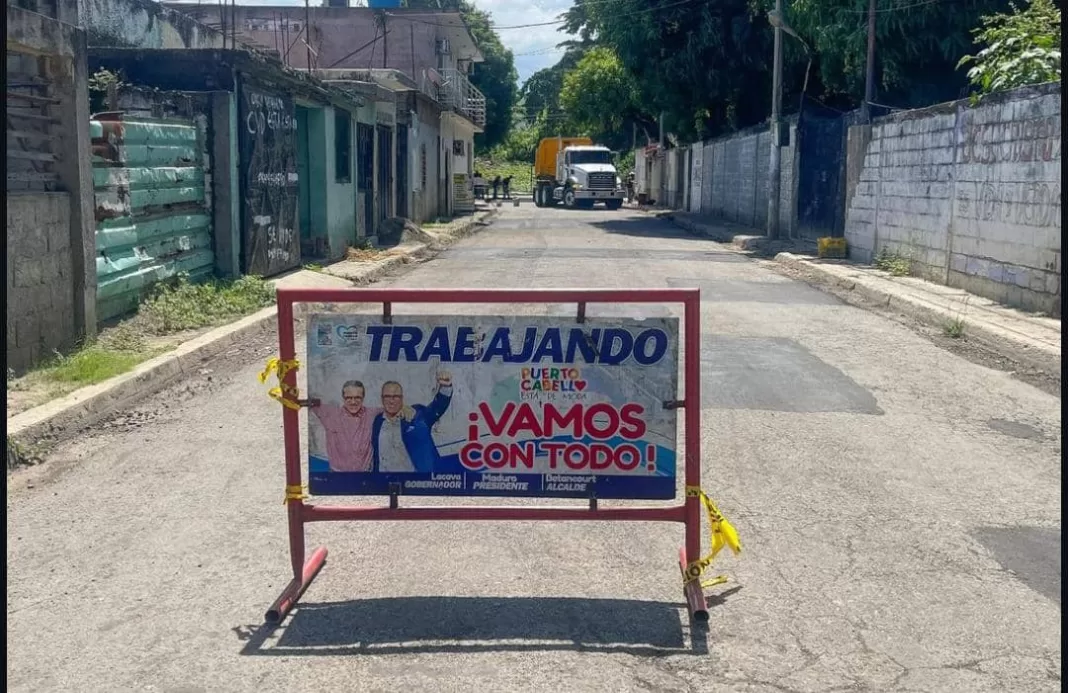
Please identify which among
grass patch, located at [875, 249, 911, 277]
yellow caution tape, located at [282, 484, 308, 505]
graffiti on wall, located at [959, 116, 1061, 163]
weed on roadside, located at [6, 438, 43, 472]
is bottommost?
weed on roadside, located at [6, 438, 43, 472]

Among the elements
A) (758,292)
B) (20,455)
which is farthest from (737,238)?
(20,455)

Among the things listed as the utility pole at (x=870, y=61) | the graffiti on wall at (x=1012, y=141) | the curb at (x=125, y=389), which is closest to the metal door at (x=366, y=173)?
the utility pole at (x=870, y=61)

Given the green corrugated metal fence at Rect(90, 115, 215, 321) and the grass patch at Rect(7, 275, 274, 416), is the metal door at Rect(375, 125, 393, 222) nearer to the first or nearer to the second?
the grass patch at Rect(7, 275, 274, 416)

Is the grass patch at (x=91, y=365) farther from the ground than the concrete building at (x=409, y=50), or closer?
closer

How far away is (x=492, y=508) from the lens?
4500 mm

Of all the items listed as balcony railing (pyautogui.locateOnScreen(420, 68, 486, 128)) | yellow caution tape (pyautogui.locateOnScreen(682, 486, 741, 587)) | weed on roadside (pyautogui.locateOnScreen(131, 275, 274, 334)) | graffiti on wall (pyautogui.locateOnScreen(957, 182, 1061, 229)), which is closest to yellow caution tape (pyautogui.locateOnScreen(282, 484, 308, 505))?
yellow caution tape (pyautogui.locateOnScreen(682, 486, 741, 587))

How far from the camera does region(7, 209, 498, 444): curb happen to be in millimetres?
6781

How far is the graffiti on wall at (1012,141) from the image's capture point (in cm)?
1212

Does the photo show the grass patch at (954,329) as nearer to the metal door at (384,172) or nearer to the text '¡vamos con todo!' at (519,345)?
the text '¡vamos con todo!' at (519,345)

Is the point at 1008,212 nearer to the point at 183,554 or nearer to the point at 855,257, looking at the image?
the point at 855,257

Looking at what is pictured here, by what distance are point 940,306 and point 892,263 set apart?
466cm

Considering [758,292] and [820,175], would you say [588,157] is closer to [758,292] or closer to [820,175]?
[820,175]

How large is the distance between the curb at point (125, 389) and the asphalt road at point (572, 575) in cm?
17

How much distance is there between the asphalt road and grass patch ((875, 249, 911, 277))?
935 cm
